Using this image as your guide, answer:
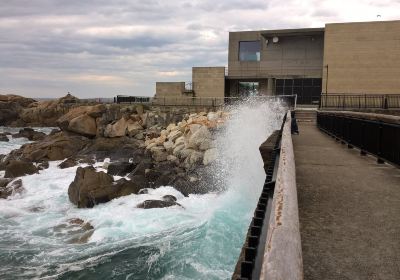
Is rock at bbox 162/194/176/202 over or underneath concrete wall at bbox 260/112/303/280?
underneath

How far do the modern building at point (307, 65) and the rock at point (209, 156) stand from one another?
1864cm

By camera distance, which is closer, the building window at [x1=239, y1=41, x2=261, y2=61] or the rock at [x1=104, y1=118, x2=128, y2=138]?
the rock at [x1=104, y1=118, x2=128, y2=138]

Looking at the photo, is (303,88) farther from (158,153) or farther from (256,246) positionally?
(256,246)

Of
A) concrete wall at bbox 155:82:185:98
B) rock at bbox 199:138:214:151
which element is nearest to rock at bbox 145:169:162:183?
rock at bbox 199:138:214:151

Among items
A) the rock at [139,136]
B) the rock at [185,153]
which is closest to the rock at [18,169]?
the rock at [185,153]

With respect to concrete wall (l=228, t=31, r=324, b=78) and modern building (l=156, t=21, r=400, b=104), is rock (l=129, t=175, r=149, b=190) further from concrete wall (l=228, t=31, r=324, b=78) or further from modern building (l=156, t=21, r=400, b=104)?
concrete wall (l=228, t=31, r=324, b=78)

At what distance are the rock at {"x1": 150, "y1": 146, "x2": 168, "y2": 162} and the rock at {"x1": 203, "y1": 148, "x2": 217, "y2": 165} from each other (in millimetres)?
3607

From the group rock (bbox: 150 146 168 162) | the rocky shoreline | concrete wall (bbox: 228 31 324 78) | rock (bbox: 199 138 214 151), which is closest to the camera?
the rocky shoreline

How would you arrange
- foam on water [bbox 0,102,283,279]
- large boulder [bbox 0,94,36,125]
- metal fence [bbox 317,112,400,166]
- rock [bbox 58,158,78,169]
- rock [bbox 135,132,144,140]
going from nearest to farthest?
metal fence [bbox 317,112,400,166] → foam on water [bbox 0,102,283,279] → rock [bbox 58,158,78,169] → rock [bbox 135,132,144,140] → large boulder [bbox 0,94,36,125]

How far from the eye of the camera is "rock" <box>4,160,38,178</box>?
2242 centimetres

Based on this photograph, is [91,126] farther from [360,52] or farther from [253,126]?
[360,52]

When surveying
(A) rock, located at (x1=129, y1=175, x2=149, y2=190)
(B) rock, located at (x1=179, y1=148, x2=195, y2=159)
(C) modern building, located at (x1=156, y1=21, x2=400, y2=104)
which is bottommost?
(A) rock, located at (x1=129, y1=175, x2=149, y2=190)

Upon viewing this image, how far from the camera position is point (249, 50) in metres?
44.5

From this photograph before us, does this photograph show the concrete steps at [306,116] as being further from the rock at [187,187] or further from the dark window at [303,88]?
the dark window at [303,88]
